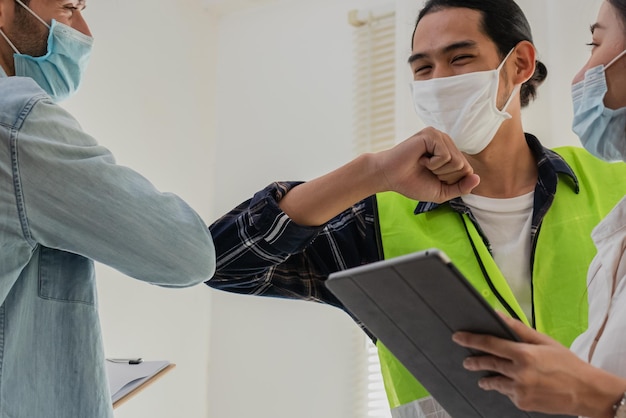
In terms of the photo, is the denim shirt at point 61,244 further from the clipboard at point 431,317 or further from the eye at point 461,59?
the eye at point 461,59

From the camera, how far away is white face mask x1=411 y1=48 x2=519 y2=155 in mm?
1760

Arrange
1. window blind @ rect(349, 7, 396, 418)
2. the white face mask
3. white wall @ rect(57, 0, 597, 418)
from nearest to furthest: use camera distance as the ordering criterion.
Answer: the white face mask → white wall @ rect(57, 0, 597, 418) → window blind @ rect(349, 7, 396, 418)

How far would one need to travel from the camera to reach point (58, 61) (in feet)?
4.46

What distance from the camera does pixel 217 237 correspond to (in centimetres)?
153

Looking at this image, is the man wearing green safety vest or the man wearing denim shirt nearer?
the man wearing denim shirt

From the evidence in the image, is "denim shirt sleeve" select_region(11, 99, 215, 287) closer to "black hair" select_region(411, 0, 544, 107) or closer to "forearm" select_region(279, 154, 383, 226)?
"forearm" select_region(279, 154, 383, 226)

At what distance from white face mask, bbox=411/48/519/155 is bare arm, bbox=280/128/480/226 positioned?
0.35 m

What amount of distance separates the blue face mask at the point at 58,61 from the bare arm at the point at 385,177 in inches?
18.1

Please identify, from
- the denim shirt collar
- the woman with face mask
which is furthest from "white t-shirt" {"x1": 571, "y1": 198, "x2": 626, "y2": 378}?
the denim shirt collar

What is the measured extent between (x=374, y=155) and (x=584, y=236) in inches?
19.4

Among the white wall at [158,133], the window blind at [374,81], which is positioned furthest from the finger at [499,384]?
the window blind at [374,81]

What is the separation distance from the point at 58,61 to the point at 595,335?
99 cm

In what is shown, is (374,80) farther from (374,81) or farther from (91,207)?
(91,207)

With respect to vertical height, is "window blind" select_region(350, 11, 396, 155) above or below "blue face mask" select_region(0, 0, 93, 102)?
above
